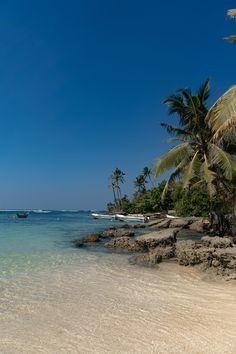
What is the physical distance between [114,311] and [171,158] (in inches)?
423

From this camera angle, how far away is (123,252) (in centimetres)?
1434

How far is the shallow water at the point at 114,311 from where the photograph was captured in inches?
175

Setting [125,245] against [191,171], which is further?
[125,245]

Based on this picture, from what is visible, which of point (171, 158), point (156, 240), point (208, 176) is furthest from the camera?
point (171, 158)

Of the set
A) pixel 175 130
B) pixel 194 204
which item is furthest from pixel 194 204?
pixel 175 130

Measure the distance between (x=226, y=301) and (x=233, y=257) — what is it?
10.2 feet

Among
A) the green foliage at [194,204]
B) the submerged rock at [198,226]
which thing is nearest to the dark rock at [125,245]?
the submerged rock at [198,226]

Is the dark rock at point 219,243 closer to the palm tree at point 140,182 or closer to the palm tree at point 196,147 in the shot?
the palm tree at point 196,147

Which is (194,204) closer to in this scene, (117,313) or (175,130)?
(175,130)

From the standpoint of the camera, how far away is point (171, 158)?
15727 millimetres

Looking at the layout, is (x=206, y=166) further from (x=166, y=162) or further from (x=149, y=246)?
(x=149, y=246)

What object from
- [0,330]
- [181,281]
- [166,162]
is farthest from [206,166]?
[0,330]

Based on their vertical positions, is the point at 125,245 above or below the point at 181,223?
above

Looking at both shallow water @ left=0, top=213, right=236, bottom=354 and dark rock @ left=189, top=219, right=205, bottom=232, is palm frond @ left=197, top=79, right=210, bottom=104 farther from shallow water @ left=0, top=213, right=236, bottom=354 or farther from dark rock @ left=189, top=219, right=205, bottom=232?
dark rock @ left=189, top=219, right=205, bottom=232
